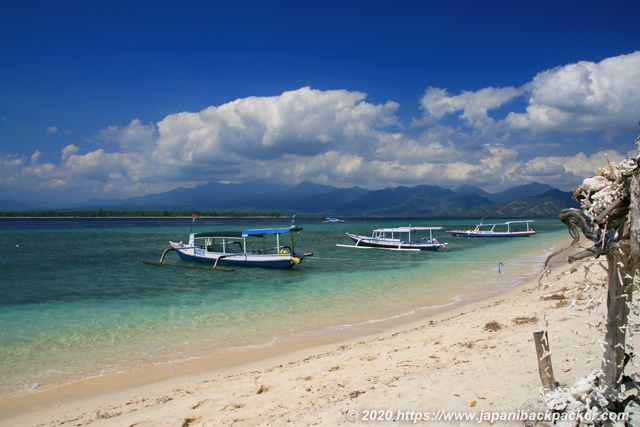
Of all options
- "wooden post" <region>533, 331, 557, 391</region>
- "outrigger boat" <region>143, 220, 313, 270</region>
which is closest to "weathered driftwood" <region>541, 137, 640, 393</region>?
"wooden post" <region>533, 331, 557, 391</region>

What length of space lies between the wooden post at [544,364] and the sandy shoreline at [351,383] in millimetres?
480

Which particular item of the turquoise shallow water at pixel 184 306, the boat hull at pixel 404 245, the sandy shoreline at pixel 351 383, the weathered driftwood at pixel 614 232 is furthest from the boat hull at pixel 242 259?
the weathered driftwood at pixel 614 232

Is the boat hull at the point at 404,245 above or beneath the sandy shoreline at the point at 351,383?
beneath

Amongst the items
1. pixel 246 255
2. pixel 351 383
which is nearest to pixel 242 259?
pixel 246 255

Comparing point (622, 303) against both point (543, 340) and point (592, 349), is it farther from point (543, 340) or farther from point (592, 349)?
point (592, 349)

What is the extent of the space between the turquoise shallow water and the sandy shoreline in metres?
1.54

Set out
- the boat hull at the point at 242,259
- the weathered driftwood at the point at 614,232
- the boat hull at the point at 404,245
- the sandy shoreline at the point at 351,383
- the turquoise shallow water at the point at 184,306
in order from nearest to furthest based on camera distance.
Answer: the weathered driftwood at the point at 614,232, the sandy shoreline at the point at 351,383, the turquoise shallow water at the point at 184,306, the boat hull at the point at 242,259, the boat hull at the point at 404,245

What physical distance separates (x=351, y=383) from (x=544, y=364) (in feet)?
11.7

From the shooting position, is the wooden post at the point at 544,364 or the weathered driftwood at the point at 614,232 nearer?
the weathered driftwood at the point at 614,232

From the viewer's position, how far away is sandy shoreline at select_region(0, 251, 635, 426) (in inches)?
227

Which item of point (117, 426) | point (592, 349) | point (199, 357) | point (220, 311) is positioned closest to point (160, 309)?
point (220, 311)

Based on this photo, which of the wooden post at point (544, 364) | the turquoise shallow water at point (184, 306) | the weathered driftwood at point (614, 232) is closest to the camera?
the weathered driftwood at point (614, 232)

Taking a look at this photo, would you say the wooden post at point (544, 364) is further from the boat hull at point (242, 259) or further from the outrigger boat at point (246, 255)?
the boat hull at point (242, 259)

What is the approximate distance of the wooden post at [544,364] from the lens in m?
4.45
